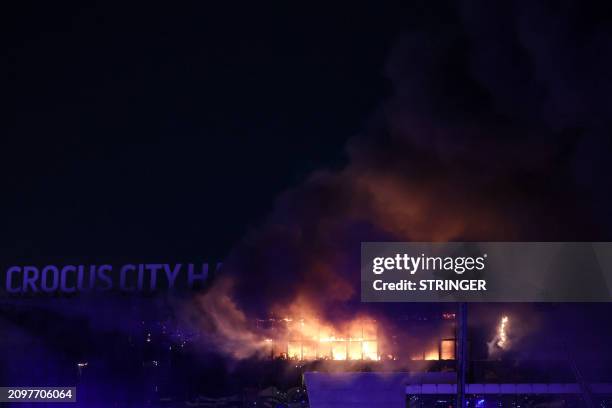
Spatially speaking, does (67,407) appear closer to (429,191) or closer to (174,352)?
(174,352)

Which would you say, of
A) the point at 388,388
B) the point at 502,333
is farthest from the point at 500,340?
the point at 388,388

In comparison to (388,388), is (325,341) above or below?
above

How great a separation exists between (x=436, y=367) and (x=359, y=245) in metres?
6.13

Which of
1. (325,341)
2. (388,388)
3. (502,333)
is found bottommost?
(388,388)

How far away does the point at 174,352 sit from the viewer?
33.7 meters

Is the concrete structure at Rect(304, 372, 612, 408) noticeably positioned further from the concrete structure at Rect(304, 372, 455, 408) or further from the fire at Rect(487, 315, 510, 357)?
the fire at Rect(487, 315, 510, 357)

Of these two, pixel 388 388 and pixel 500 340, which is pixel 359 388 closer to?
pixel 388 388

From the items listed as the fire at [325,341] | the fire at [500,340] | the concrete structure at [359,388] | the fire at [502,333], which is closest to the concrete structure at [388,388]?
the concrete structure at [359,388]

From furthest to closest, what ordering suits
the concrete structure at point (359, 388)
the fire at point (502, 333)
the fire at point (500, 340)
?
the fire at point (502, 333) < the fire at point (500, 340) < the concrete structure at point (359, 388)

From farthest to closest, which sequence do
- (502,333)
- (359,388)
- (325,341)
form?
(325,341), (502,333), (359,388)

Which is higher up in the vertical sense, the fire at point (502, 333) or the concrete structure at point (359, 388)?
the fire at point (502, 333)

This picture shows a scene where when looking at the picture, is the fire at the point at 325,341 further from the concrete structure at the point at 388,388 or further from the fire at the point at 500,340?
the fire at the point at 500,340

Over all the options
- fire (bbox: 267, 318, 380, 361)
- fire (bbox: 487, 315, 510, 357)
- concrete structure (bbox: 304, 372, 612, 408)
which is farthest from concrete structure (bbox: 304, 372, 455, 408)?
fire (bbox: 267, 318, 380, 361)

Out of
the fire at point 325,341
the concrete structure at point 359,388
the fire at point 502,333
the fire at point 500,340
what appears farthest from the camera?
the fire at point 325,341
